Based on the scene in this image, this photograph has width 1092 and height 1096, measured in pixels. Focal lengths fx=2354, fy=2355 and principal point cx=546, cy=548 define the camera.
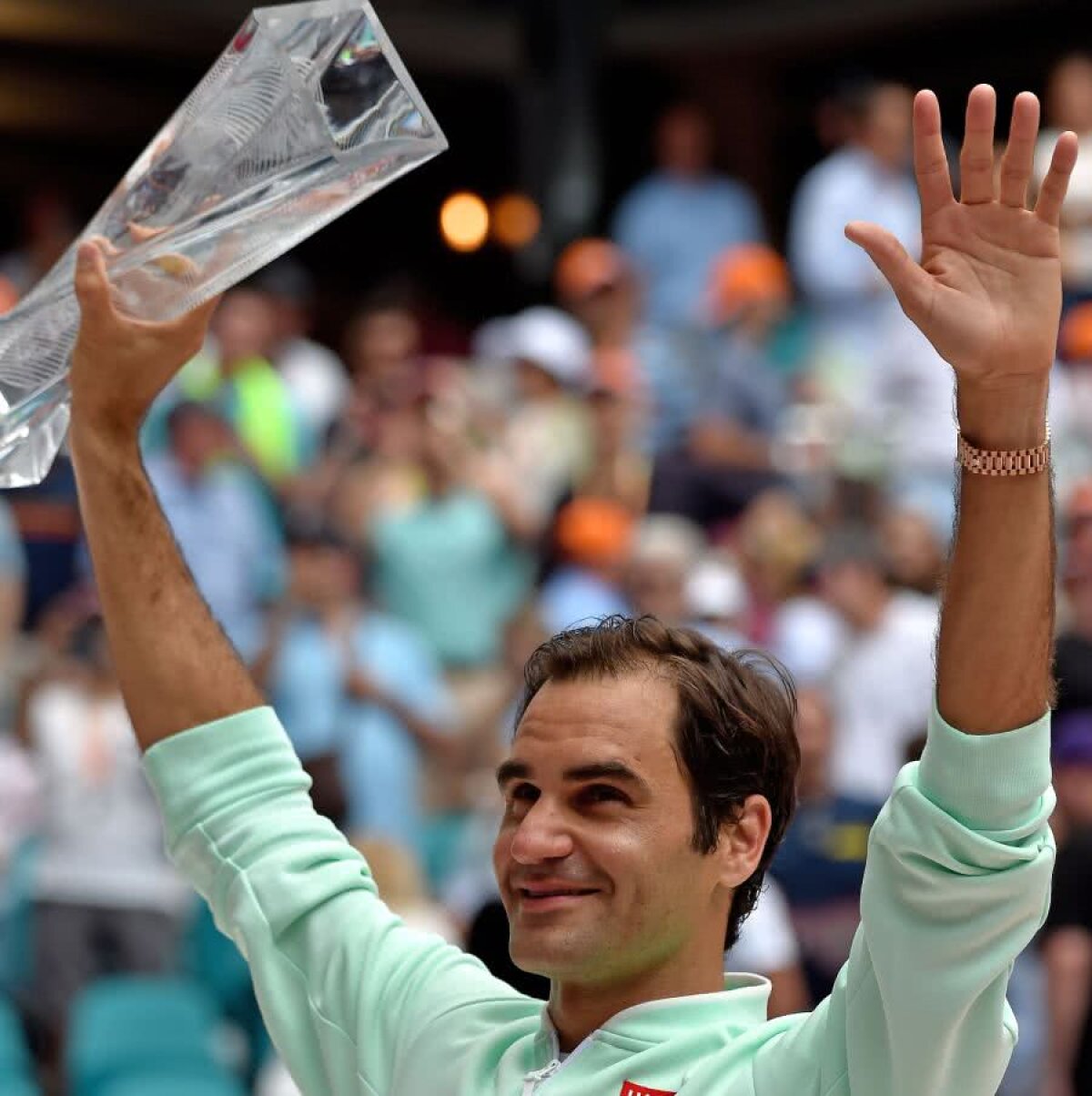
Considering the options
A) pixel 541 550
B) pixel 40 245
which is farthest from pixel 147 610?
pixel 40 245

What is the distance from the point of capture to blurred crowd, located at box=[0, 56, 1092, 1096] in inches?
240

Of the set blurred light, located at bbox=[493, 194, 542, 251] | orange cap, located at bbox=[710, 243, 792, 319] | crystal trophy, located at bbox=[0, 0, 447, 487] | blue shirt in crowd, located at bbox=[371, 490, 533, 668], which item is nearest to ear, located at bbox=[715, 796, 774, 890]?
crystal trophy, located at bbox=[0, 0, 447, 487]

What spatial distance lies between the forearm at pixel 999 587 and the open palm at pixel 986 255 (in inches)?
1.5

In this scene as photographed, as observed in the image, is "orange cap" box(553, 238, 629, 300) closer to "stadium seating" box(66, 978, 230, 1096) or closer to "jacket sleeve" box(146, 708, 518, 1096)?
"stadium seating" box(66, 978, 230, 1096)

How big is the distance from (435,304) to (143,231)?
9.66 metres

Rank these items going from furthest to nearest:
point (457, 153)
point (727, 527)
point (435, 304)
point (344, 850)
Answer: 1. point (457, 153)
2. point (435, 304)
3. point (727, 527)
4. point (344, 850)

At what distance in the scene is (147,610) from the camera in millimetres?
2615

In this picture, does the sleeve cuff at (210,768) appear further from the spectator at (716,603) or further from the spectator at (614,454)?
the spectator at (614,454)

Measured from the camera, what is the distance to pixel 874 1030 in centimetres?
198

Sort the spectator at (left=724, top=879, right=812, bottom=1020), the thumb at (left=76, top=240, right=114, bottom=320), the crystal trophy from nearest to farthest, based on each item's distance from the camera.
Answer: the crystal trophy < the thumb at (left=76, top=240, right=114, bottom=320) < the spectator at (left=724, top=879, right=812, bottom=1020)

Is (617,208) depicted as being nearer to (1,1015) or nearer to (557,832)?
(1,1015)

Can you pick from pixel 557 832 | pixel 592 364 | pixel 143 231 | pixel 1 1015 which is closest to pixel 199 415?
pixel 592 364

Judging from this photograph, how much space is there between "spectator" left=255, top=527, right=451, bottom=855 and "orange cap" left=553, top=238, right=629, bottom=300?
2423mm

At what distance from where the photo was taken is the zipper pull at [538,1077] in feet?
7.35
